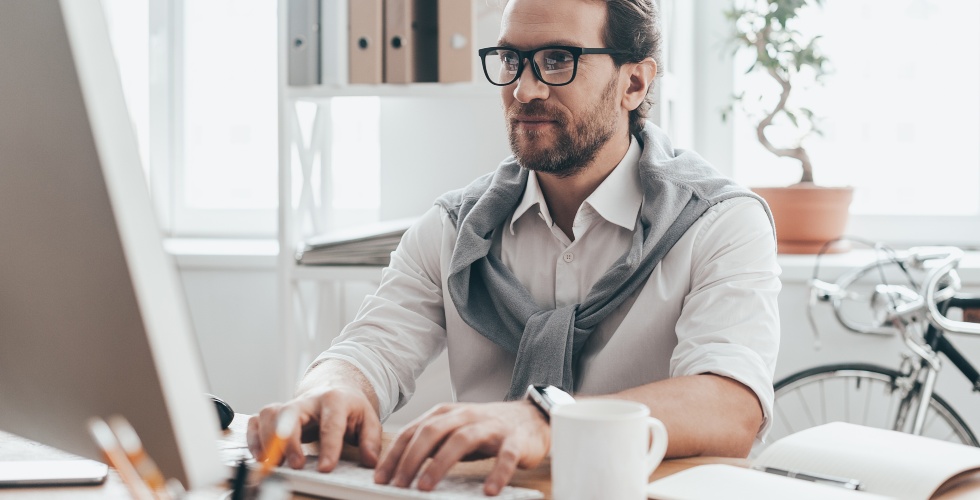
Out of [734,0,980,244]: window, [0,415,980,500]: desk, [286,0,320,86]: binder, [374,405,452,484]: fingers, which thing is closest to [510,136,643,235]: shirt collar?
[0,415,980,500]: desk

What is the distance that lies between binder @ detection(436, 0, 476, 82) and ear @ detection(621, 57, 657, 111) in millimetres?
561

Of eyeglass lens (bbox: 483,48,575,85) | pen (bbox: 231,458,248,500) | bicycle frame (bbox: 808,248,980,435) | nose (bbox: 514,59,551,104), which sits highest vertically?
eyeglass lens (bbox: 483,48,575,85)

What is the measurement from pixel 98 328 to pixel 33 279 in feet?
0.24

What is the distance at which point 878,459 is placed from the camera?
0.87 m

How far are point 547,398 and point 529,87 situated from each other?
664 mm

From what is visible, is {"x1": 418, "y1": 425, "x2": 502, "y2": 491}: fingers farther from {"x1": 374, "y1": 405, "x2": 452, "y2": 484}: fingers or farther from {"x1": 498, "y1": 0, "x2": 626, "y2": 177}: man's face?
{"x1": 498, "y1": 0, "x2": 626, "y2": 177}: man's face

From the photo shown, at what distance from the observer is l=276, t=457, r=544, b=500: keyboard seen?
802 mm

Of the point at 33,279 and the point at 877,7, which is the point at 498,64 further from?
the point at 33,279

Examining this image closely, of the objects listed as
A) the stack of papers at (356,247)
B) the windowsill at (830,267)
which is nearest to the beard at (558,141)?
the stack of papers at (356,247)

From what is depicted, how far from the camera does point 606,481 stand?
74 centimetres

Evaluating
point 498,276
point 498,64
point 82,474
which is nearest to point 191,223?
point 498,64

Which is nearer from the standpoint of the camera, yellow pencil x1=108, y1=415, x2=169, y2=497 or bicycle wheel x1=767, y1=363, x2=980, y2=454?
yellow pencil x1=108, y1=415, x2=169, y2=497

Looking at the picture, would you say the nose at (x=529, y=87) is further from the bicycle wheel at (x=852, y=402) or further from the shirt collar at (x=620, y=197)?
the bicycle wheel at (x=852, y=402)

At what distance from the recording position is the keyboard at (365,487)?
0.80 meters
